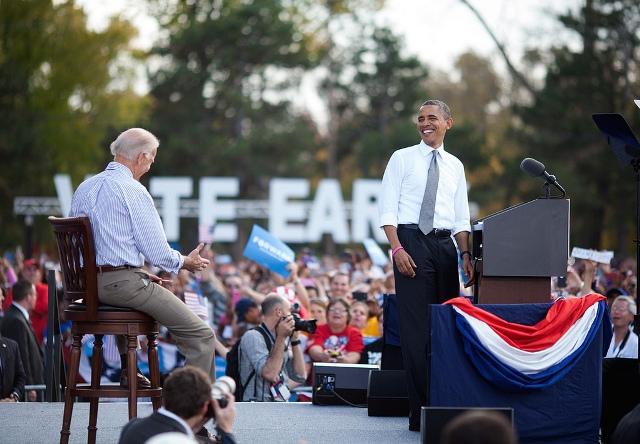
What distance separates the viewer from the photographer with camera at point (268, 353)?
31.2ft

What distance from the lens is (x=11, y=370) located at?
32.8 ft

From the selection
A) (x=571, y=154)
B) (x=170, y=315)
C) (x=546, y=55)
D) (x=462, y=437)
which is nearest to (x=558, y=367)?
(x=170, y=315)

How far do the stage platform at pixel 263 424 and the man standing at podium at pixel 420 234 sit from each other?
0.36 meters

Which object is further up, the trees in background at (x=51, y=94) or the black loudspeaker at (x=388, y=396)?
the trees in background at (x=51, y=94)

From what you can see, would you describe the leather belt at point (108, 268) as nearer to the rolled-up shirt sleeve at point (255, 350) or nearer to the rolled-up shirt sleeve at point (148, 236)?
the rolled-up shirt sleeve at point (148, 236)

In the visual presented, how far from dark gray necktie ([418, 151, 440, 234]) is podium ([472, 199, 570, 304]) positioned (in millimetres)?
362

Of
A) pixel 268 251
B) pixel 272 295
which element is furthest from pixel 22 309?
pixel 268 251

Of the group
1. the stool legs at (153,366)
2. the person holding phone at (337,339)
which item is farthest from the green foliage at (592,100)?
the stool legs at (153,366)

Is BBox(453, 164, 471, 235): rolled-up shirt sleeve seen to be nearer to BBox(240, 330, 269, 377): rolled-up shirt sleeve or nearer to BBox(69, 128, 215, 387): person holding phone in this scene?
BBox(69, 128, 215, 387): person holding phone

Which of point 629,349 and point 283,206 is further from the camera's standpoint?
point 283,206

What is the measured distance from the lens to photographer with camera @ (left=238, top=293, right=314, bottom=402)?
31.2 ft

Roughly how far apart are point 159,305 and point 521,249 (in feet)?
7.27

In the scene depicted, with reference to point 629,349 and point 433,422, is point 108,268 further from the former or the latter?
point 629,349

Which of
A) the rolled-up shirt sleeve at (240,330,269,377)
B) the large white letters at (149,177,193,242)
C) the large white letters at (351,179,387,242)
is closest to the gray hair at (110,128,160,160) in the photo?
the rolled-up shirt sleeve at (240,330,269,377)
